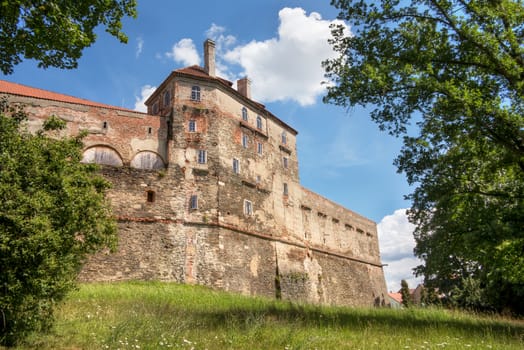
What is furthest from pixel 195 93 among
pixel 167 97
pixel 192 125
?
pixel 192 125

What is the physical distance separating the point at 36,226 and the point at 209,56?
23650 mm

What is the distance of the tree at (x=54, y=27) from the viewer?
9.41 m

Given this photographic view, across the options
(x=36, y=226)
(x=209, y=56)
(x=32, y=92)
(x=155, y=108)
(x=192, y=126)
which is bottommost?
(x=36, y=226)

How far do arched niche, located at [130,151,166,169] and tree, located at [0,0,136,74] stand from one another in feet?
49.7

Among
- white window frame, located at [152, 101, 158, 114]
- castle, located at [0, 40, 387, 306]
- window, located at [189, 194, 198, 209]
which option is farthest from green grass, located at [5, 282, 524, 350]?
white window frame, located at [152, 101, 158, 114]

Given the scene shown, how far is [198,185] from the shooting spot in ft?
86.4

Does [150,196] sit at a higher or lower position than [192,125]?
lower

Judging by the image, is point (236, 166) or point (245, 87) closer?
point (236, 166)

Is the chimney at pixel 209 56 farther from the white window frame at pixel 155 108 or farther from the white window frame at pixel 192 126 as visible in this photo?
the white window frame at pixel 192 126

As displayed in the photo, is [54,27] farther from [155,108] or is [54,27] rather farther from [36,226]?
[155,108]

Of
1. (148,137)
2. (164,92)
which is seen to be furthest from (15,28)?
(164,92)

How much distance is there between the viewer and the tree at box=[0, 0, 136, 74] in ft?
30.9

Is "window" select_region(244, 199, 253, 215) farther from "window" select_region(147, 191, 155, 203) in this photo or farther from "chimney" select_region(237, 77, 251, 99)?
"chimney" select_region(237, 77, 251, 99)

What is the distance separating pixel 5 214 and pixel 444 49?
41.6 ft
